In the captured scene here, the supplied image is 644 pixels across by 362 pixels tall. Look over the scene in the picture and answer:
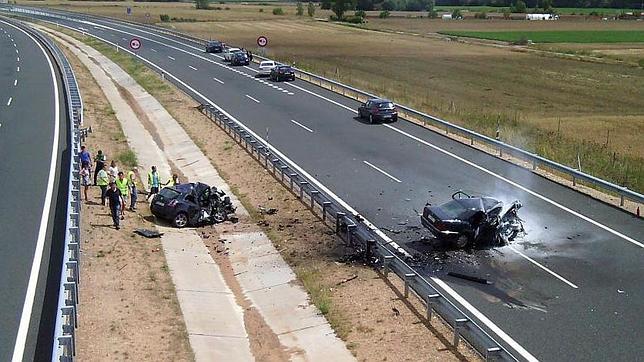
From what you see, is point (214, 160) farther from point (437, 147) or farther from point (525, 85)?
point (525, 85)

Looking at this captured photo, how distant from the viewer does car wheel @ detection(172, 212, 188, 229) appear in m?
24.7

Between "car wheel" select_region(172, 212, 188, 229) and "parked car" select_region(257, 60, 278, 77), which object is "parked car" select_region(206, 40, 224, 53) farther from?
"car wheel" select_region(172, 212, 188, 229)

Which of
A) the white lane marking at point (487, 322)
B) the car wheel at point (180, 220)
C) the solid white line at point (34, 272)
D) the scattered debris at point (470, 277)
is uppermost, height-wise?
the solid white line at point (34, 272)

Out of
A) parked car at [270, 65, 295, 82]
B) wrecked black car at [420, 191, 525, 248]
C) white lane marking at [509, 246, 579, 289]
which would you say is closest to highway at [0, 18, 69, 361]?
wrecked black car at [420, 191, 525, 248]

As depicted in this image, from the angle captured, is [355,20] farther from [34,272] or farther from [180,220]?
[34,272]

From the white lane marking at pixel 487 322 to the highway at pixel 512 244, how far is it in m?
0.04

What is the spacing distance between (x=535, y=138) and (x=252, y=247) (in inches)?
820

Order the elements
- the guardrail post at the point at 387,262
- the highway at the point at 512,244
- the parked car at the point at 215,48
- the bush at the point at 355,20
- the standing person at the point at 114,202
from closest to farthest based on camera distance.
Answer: the highway at the point at 512,244
the guardrail post at the point at 387,262
the standing person at the point at 114,202
the parked car at the point at 215,48
the bush at the point at 355,20

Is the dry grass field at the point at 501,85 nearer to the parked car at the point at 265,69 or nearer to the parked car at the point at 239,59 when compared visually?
the parked car at the point at 239,59

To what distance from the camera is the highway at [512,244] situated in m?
15.9

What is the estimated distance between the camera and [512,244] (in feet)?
69.5

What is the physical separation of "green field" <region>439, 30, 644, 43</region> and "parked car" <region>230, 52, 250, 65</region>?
62527 mm

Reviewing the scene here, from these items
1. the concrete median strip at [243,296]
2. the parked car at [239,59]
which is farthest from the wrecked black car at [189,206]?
the parked car at [239,59]

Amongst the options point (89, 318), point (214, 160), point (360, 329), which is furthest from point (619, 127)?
point (89, 318)
